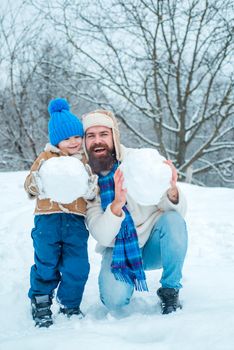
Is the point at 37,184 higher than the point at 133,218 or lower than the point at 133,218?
higher

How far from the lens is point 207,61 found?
9.55m

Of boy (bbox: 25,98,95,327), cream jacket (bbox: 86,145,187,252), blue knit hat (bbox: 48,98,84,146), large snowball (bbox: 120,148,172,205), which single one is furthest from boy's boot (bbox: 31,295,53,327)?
blue knit hat (bbox: 48,98,84,146)

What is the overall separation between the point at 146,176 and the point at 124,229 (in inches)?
13.7

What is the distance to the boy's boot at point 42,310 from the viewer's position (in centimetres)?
191

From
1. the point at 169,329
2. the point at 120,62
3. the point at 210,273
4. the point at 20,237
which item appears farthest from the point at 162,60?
the point at 169,329

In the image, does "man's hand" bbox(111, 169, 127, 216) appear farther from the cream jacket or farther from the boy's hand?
the boy's hand

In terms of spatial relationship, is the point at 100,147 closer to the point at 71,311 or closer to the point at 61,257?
the point at 61,257

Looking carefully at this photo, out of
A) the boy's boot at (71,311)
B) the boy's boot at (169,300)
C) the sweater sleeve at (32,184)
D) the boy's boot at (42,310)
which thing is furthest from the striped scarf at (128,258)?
the sweater sleeve at (32,184)

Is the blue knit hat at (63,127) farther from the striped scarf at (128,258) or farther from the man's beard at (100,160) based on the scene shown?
the striped scarf at (128,258)

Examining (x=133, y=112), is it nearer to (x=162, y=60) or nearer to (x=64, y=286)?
(x=162, y=60)

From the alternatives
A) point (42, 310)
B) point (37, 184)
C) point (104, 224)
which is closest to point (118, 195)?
point (104, 224)

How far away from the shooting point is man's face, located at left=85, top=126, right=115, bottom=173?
6.78ft

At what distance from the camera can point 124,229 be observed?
6.55ft

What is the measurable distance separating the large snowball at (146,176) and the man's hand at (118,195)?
25 mm
